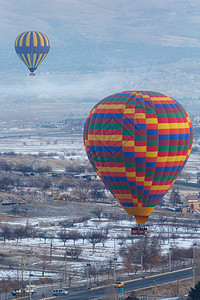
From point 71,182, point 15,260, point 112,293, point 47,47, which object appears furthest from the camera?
point 47,47

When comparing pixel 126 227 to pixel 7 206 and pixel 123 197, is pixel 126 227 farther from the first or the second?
pixel 123 197

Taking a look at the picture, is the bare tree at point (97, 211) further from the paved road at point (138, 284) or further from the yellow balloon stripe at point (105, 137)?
the yellow balloon stripe at point (105, 137)

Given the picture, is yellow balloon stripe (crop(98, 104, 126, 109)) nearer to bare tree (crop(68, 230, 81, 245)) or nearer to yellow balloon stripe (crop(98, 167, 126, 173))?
yellow balloon stripe (crop(98, 167, 126, 173))

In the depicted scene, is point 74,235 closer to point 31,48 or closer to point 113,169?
point 113,169

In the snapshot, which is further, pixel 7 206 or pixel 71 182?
pixel 71 182

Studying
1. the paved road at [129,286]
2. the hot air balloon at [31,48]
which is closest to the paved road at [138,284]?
the paved road at [129,286]

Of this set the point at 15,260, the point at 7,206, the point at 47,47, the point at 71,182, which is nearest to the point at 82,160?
the point at 47,47

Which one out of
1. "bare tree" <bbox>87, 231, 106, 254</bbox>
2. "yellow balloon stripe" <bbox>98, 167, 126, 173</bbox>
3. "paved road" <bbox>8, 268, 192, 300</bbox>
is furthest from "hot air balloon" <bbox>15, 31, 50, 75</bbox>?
"yellow balloon stripe" <bbox>98, 167, 126, 173</bbox>
